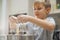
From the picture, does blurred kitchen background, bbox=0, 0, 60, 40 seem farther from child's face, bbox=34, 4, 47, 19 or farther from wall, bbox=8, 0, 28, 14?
child's face, bbox=34, 4, 47, 19

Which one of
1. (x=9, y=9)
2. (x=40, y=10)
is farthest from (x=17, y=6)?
(x=40, y=10)

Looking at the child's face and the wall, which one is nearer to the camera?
the child's face

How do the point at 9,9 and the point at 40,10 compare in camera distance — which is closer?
the point at 40,10

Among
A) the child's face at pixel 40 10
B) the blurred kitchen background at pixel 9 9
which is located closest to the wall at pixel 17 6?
the blurred kitchen background at pixel 9 9

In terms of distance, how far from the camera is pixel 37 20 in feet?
1.53

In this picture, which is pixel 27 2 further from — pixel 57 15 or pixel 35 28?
pixel 35 28

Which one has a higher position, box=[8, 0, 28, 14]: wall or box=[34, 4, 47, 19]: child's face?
box=[8, 0, 28, 14]: wall

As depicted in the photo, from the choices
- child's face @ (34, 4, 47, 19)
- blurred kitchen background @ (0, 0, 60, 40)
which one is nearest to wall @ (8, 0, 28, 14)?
blurred kitchen background @ (0, 0, 60, 40)

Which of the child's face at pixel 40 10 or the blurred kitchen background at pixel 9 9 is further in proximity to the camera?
the blurred kitchen background at pixel 9 9

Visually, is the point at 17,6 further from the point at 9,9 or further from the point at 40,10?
the point at 40,10

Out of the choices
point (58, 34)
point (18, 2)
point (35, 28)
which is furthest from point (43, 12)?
point (18, 2)

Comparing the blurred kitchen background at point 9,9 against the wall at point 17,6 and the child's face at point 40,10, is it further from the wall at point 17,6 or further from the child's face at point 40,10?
the child's face at point 40,10

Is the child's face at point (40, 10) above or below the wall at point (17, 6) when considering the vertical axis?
below

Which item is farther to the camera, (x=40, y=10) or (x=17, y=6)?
(x=17, y=6)
